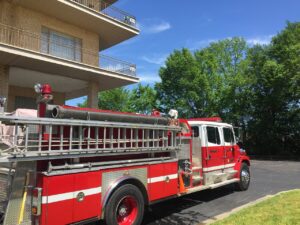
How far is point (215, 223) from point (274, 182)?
291 inches

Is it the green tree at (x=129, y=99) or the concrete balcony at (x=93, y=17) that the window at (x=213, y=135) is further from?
the green tree at (x=129, y=99)

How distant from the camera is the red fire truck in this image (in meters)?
4.82

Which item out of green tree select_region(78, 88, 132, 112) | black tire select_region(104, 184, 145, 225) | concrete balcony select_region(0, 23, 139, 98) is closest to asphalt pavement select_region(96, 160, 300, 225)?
black tire select_region(104, 184, 145, 225)

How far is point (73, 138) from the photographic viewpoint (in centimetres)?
541

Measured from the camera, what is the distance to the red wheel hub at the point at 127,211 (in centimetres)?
610

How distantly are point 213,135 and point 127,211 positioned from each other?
4240mm

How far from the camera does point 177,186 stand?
753cm

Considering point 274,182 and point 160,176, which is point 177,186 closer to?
point 160,176

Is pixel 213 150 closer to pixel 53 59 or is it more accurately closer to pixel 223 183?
pixel 223 183

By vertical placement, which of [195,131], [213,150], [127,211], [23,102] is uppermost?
[23,102]

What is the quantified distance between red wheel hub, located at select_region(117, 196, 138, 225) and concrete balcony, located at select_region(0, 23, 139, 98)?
31.2 feet

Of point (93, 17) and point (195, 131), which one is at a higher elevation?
point (93, 17)

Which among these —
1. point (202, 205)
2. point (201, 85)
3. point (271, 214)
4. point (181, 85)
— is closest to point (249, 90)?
point (201, 85)

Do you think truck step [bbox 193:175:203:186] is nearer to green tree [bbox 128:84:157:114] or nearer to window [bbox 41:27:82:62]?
window [bbox 41:27:82:62]
